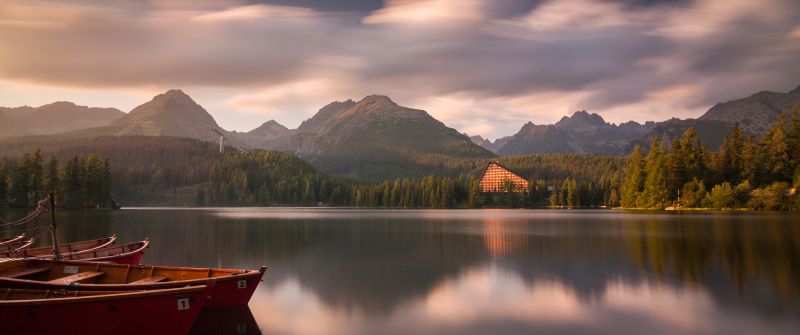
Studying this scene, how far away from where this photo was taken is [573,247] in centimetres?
4959

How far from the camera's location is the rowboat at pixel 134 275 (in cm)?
2277

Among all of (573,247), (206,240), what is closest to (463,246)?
(573,247)

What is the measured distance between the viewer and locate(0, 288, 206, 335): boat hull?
701 inches

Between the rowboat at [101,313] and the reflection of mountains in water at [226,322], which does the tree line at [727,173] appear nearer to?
the reflection of mountains in water at [226,322]

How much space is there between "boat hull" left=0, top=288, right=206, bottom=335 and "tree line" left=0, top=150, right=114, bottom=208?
473 feet

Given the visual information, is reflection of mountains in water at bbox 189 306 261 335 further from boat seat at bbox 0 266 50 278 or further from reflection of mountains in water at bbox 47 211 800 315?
boat seat at bbox 0 266 50 278

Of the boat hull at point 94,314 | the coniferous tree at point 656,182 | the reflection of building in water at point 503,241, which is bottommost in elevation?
the reflection of building in water at point 503,241

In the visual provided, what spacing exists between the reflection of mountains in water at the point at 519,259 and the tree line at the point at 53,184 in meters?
98.2

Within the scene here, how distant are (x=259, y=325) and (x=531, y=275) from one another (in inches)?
749

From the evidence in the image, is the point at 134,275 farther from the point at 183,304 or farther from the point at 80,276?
the point at 183,304

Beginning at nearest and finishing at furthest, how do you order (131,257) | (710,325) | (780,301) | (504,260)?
(710,325) < (780,301) < (131,257) < (504,260)

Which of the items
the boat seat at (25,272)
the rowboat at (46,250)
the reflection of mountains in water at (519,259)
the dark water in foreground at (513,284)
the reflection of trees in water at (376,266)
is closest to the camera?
the dark water in foreground at (513,284)

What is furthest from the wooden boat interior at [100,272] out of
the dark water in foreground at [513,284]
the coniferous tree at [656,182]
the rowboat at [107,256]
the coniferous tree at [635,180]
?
the coniferous tree at [635,180]

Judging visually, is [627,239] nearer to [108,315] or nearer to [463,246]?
[463,246]
